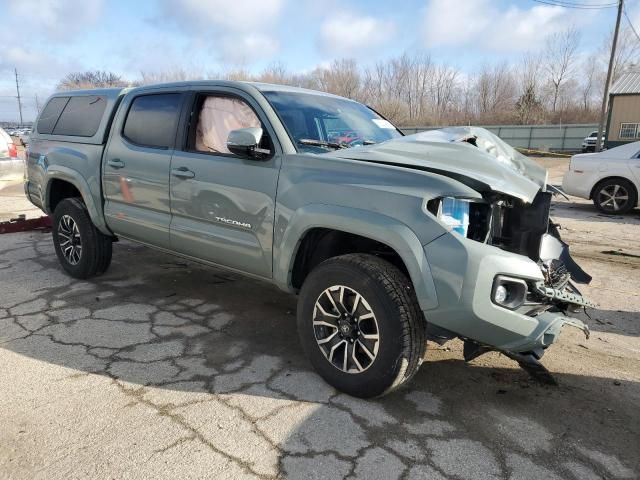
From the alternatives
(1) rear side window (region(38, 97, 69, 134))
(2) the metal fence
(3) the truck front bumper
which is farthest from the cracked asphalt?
(2) the metal fence

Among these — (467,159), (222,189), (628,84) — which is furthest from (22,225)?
(628,84)

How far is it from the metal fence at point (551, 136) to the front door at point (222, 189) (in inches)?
1477

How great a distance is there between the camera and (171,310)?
4348 millimetres

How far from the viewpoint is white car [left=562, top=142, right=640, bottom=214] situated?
30.9 ft

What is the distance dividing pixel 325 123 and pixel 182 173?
1.16 meters

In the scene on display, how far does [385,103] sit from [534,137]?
23.4 meters

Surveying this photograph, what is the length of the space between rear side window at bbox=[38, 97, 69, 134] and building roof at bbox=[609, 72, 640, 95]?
33.7m

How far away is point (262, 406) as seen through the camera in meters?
2.86

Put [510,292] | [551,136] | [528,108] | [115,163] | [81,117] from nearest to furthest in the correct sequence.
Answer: [510,292]
[115,163]
[81,117]
[551,136]
[528,108]

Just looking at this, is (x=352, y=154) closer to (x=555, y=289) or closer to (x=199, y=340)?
(x=555, y=289)

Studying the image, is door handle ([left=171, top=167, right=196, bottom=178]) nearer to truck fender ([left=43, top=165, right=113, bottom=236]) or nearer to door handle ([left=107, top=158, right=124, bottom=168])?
door handle ([left=107, top=158, right=124, bottom=168])

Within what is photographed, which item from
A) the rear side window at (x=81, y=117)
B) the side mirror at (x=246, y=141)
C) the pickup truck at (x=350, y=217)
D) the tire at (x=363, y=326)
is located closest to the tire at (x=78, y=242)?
the pickup truck at (x=350, y=217)

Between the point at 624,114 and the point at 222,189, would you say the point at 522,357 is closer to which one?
the point at 222,189

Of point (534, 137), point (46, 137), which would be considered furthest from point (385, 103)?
point (46, 137)
